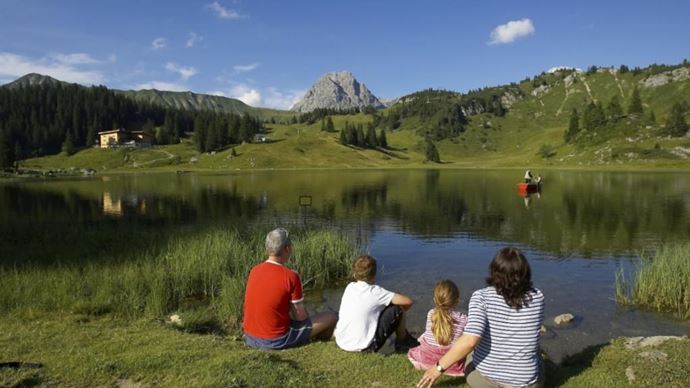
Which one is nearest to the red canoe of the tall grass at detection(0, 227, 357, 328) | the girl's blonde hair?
the tall grass at detection(0, 227, 357, 328)

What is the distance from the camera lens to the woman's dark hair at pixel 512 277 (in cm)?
686

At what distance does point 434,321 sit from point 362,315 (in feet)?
5.29

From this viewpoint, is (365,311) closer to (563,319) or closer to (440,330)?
(440,330)

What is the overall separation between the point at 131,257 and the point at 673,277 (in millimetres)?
22424

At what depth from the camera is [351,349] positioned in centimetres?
1001

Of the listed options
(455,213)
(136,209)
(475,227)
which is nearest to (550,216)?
(455,213)

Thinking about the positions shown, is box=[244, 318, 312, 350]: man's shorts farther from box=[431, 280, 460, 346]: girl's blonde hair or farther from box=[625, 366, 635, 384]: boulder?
box=[625, 366, 635, 384]: boulder

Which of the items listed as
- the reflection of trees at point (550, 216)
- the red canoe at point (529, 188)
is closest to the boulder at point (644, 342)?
the reflection of trees at point (550, 216)

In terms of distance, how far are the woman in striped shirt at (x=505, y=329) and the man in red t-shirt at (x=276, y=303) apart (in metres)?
3.53

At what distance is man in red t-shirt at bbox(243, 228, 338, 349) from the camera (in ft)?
32.0

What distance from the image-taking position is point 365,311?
1010cm

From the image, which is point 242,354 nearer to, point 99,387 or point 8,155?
point 99,387

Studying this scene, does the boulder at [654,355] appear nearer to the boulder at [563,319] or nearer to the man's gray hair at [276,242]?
the boulder at [563,319]

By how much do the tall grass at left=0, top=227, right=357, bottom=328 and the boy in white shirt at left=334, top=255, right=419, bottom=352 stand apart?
6.21 m
